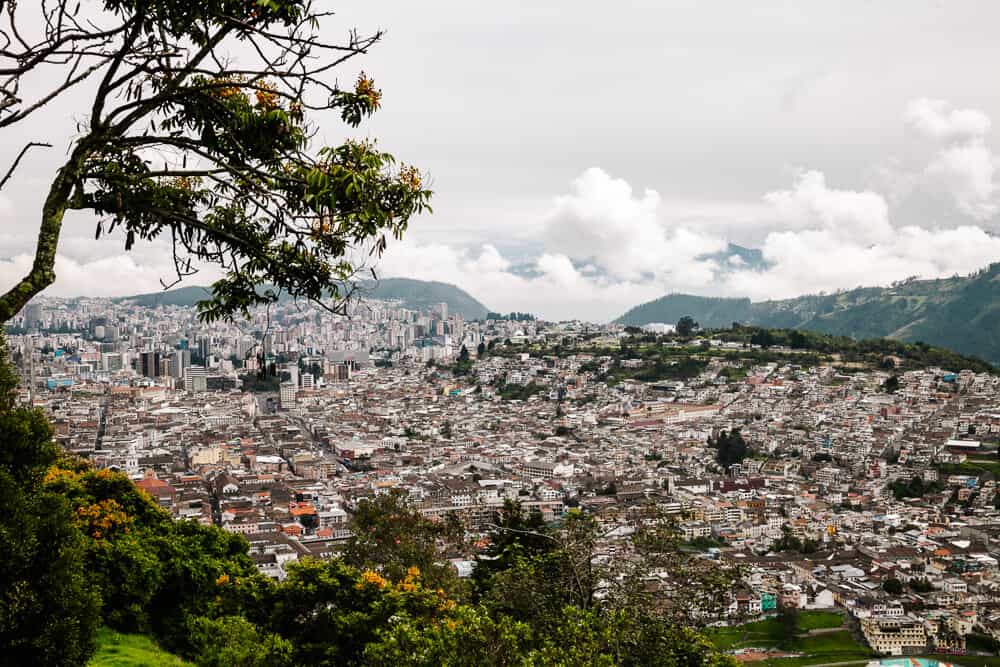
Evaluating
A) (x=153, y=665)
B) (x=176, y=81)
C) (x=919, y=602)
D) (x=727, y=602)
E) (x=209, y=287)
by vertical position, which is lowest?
(x=919, y=602)

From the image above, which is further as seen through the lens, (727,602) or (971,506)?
(971,506)

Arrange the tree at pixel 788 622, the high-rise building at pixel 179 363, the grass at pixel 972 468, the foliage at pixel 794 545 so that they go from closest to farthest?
1. the tree at pixel 788 622
2. the foliage at pixel 794 545
3. the grass at pixel 972 468
4. the high-rise building at pixel 179 363

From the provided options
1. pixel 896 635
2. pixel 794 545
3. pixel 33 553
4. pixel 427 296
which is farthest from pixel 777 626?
pixel 427 296

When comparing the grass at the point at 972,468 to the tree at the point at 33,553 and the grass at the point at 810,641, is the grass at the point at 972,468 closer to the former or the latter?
the grass at the point at 810,641

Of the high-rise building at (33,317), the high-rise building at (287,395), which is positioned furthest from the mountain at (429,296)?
the high-rise building at (287,395)

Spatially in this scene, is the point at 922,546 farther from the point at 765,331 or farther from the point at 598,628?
the point at 765,331

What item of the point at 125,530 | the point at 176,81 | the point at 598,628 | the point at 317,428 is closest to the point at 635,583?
the point at 598,628
